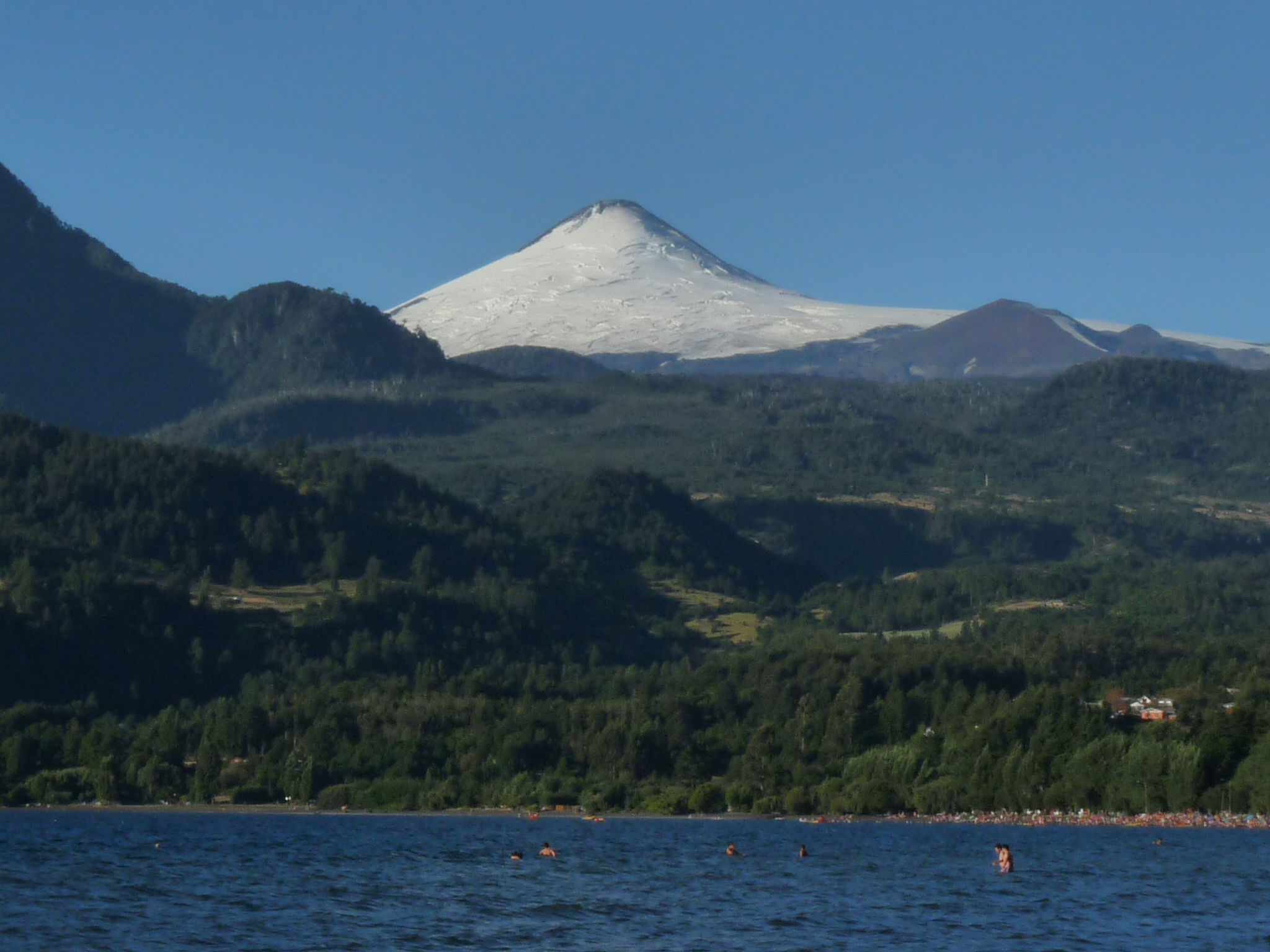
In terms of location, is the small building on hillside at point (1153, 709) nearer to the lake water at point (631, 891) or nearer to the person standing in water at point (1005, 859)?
the lake water at point (631, 891)

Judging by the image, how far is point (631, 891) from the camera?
83625 millimetres

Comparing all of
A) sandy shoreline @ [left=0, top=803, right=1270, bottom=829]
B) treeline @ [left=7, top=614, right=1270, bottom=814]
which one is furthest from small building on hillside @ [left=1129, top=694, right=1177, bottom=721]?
sandy shoreline @ [left=0, top=803, right=1270, bottom=829]

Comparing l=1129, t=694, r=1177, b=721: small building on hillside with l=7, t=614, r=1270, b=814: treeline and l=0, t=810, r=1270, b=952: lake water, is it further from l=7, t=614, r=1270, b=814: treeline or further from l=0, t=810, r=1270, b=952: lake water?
l=0, t=810, r=1270, b=952: lake water

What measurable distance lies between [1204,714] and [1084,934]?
77.0m

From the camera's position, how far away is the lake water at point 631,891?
6881 centimetres

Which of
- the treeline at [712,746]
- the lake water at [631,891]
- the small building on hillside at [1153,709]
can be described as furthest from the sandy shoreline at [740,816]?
the small building on hillside at [1153,709]

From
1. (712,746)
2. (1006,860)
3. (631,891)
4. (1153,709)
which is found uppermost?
(1153,709)

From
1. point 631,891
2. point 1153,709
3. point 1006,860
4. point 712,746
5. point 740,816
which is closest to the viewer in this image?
point 631,891

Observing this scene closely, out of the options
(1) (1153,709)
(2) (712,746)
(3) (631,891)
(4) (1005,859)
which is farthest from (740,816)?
(3) (631,891)

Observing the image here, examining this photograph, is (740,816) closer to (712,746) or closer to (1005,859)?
(712,746)

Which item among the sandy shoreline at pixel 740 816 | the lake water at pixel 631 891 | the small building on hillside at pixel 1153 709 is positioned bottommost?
the sandy shoreline at pixel 740 816

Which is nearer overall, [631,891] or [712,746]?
[631,891]

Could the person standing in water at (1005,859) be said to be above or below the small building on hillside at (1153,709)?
below

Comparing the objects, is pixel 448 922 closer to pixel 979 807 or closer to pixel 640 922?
pixel 640 922
